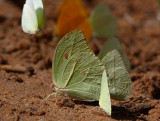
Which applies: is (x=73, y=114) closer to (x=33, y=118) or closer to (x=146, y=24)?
(x=33, y=118)

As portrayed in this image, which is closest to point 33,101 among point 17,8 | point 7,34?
point 7,34

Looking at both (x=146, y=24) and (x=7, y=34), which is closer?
(x=7, y=34)

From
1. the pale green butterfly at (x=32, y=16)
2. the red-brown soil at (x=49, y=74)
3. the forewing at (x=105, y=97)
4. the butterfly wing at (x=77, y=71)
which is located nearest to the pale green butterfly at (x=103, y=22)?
the red-brown soil at (x=49, y=74)

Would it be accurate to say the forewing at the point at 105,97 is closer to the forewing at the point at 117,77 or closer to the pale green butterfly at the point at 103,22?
the forewing at the point at 117,77

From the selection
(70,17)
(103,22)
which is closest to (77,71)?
(70,17)

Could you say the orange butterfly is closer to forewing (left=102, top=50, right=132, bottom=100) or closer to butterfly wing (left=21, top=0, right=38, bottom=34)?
butterfly wing (left=21, top=0, right=38, bottom=34)

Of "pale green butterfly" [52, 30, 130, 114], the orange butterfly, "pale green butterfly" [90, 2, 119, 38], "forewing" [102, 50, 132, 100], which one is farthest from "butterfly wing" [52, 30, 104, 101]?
"pale green butterfly" [90, 2, 119, 38]
